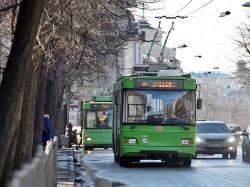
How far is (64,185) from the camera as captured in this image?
1930cm

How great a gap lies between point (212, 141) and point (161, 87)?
24.0 ft

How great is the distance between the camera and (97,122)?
1741 inches

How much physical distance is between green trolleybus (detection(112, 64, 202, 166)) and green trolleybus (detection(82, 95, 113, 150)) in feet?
58.2

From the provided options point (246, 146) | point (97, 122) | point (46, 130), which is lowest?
point (246, 146)

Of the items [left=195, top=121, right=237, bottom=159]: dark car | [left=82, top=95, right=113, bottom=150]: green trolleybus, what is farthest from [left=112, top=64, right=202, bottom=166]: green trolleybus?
[left=82, top=95, right=113, bottom=150]: green trolleybus

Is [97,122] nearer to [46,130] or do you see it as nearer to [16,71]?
[46,130]

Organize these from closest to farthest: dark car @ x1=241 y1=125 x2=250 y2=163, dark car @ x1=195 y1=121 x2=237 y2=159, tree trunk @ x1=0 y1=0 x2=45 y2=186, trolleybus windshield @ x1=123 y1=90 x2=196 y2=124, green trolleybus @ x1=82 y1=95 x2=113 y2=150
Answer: tree trunk @ x1=0 y1=0 x2=45 y2=186, trolleybus windshield @ x1=123 y1=90 x2=196 y2=124, dark car @ x1=241 y1=125 x2=250 y2=163, dark car @ x1=195 y1=121 x2=237 y2=159, green trolleybus @ x1=82 y1=95 x2=113 y2=150

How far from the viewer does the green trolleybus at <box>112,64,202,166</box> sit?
25.8m

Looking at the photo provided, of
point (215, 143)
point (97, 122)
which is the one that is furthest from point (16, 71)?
point (97, 122)

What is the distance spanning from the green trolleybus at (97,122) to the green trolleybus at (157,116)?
1775 cm

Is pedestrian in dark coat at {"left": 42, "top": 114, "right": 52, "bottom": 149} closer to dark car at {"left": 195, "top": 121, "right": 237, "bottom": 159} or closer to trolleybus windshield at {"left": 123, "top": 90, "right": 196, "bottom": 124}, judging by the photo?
trolleybus windshield at {"left": 123, "top": 90, "right": 196, "bottom": 124}

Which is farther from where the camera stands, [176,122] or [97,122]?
[97,122]

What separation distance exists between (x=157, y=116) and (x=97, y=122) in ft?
61.0

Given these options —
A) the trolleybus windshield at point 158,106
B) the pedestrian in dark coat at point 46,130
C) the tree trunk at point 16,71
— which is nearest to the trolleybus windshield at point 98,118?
the pedestrian in dark coat at point 46,130
